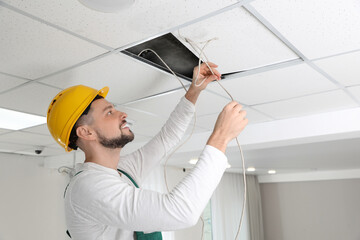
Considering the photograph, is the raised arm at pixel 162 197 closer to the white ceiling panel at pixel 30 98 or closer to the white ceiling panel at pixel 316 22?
the white ceiling panel at pixel 316 22

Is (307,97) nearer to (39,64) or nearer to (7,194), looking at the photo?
(39,64)

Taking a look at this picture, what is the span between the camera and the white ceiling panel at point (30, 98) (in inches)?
78.8

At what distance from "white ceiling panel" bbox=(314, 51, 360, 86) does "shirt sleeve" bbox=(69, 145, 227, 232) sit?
99 cm

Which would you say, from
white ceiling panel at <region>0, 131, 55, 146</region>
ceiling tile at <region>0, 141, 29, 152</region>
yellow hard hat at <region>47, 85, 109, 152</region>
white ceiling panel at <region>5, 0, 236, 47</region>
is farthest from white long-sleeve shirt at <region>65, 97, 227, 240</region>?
ceiling tile at <region>0, 141, 29, 152</region>

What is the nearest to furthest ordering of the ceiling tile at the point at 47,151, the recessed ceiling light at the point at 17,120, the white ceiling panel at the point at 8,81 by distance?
1. the white ceiling panel at the point at 8,81
2. the recessed ceiling light at the point at 17,120
3. the ceiling tile at the point at 47,151

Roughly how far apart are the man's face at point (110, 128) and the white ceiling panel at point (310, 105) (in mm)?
1425

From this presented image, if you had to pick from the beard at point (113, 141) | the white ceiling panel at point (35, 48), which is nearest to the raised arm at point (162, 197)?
the beard at point (113, 141)

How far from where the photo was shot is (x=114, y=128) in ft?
4.42

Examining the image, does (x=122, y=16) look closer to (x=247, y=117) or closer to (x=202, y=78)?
(x=202, y=78)

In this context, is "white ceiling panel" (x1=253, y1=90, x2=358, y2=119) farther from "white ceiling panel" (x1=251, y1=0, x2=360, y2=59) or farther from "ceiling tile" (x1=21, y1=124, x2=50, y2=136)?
"ceiling tile" (x1=21, y1=124, x2=50, y2=136)

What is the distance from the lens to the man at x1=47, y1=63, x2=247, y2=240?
3.31ft

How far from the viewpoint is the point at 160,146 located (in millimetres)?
1688

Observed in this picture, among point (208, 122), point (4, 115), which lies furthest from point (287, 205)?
point (4, 115)

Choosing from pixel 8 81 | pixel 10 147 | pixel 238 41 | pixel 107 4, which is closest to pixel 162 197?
pixel 107 4
